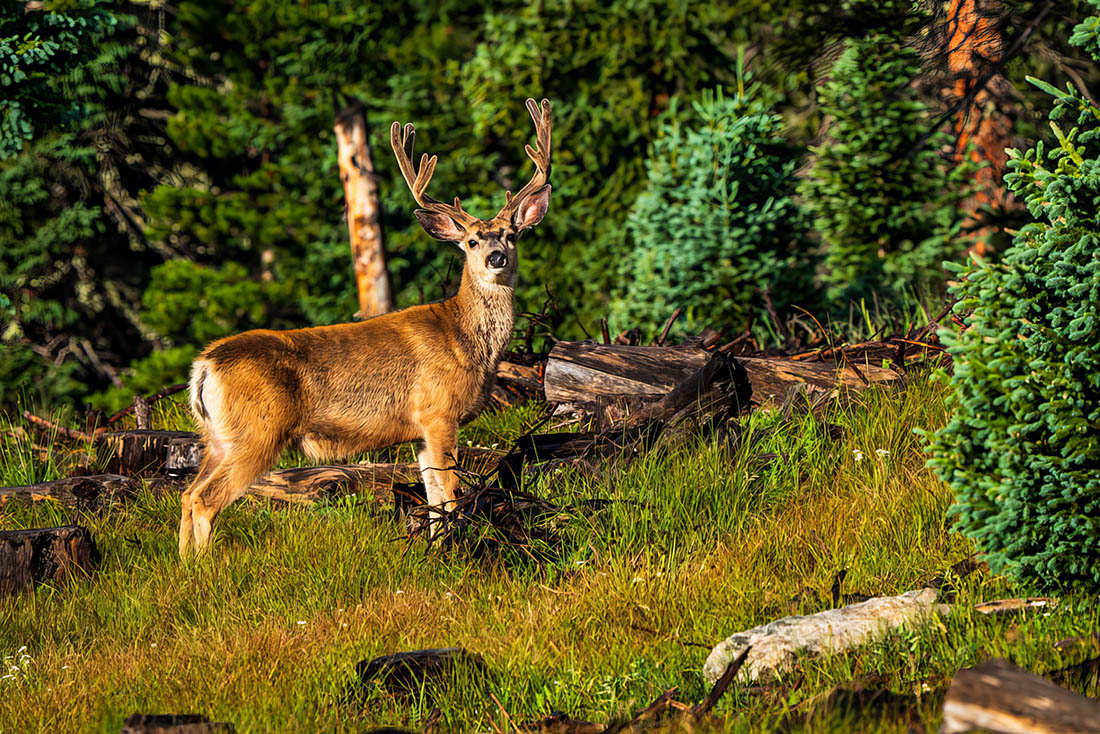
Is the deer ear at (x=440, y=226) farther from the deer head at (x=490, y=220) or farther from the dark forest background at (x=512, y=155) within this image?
the dark forest background at (x=512, y=155)

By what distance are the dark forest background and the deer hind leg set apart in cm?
355

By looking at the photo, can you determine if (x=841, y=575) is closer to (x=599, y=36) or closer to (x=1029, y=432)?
(x=1029, y=432)

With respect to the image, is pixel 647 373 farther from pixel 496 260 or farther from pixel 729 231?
pixel 729 231

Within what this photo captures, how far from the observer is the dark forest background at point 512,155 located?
9370 millimetres

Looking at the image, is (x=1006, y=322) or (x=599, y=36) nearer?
(x=1006, y=322)

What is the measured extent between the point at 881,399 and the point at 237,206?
11.9 metres

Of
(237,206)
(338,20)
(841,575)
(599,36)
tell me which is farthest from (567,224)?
(841,575)

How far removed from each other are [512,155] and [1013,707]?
13.8 meters

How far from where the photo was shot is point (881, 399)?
6.68 metres

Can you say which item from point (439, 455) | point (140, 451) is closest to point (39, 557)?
point (140, 451)

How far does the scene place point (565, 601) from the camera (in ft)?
16.5

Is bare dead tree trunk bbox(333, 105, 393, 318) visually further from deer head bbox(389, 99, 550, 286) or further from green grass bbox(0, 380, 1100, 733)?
green grass bbox(0, 380, 1100, 733)

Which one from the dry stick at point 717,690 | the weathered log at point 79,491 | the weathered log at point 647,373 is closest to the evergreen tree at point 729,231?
the weathered log at point 647,373

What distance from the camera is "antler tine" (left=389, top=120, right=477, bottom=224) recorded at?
7.34 m
